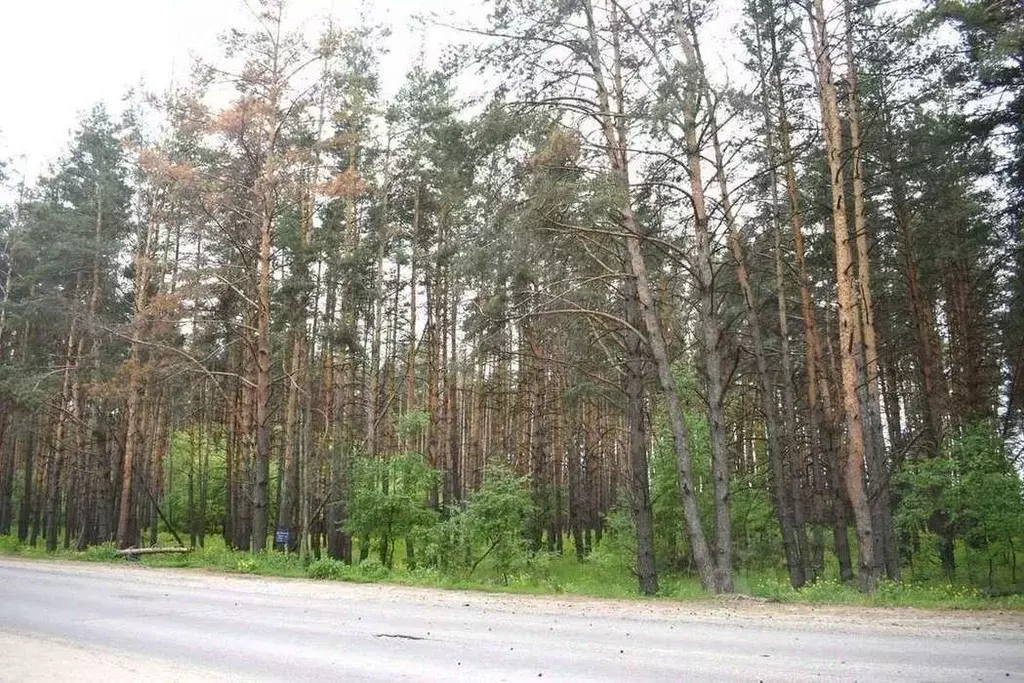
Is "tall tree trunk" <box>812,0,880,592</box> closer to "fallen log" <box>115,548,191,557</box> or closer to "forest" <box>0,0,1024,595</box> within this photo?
"forest" <box>0,0,1024,595</box>

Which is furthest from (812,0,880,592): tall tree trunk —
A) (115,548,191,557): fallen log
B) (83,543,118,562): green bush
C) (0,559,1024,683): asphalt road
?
(83,543,118,562): green bush

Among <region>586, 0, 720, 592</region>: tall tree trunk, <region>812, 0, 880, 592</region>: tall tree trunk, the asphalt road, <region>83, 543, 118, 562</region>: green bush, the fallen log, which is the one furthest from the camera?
<region>83, 543, 118, 562</region>: green bush

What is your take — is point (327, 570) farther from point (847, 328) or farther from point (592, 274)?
point (847, 328)

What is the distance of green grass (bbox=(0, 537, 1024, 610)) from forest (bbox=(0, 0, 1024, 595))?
45cm

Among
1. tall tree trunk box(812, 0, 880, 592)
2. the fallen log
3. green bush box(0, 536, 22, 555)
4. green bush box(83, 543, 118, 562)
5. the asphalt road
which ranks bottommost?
green bush box(0, 536, 22, 555)

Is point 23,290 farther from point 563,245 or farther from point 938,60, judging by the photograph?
point 938,60

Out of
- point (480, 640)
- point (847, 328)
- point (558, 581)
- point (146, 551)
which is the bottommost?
point (558, 581)

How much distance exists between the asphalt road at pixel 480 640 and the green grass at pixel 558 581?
3.61ft

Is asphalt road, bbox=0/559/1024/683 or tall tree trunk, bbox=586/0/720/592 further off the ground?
tall tree trunk, bbox=586/0/720/592

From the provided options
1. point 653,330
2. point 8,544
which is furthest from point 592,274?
point 8,544

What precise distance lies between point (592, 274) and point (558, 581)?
7.23 m

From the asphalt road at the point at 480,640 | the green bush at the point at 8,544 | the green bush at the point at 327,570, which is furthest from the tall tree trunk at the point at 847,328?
the green bush at the point at 8,544

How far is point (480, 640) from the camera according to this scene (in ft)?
22.6

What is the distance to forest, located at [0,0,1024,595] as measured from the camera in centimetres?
1280
